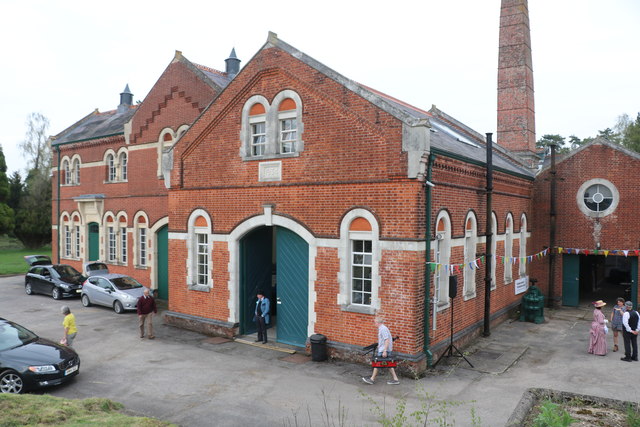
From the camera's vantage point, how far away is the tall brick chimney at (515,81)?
77.1 ft

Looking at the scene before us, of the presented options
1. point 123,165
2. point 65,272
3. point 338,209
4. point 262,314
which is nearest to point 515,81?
point 338,209

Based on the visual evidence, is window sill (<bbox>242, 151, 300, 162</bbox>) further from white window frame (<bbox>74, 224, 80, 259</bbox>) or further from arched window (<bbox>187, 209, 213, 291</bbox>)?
white window frame (<bbox>74, 224, 80, 259</bbox>)

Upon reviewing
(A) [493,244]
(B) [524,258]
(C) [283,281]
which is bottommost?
(C) [283,281]

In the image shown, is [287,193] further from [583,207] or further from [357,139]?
[583,207]

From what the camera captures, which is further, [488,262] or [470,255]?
[488,262]

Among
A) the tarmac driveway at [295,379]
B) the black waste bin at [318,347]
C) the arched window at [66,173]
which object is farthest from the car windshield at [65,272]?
the black waste bin at [318,347]

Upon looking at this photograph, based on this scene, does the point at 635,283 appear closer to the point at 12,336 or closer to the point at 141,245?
the point at 12,336

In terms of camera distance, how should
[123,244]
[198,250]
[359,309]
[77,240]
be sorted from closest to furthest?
[359,309] → [198,250] → [123,244] → [77,240]

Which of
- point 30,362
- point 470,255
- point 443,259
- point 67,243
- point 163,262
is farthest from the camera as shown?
point 67,243

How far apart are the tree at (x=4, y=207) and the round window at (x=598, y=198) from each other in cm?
4808

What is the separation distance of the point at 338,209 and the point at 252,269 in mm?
4182

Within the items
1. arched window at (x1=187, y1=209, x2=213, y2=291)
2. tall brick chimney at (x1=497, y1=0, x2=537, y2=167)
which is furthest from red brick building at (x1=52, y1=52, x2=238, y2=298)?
tall brick chimney at (x1=497, y1=0, x2=537, y2=167)

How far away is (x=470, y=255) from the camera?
15.5 metres

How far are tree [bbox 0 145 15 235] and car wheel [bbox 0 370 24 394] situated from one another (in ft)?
139
